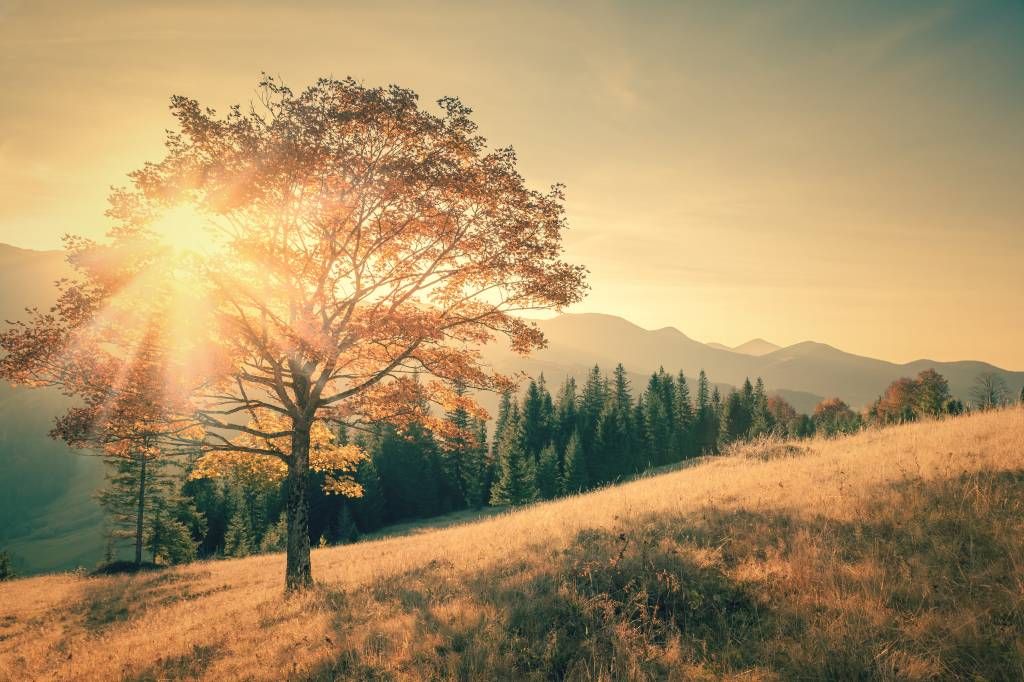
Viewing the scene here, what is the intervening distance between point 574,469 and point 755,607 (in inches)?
2197

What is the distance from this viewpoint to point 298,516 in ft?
34.7

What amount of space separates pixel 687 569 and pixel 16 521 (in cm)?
18478

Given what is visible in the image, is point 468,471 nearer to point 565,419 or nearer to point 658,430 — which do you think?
point 565,419

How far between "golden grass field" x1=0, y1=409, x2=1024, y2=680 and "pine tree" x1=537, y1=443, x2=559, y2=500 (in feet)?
162

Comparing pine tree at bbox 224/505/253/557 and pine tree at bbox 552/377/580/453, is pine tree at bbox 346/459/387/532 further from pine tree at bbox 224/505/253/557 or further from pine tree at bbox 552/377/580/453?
pine tree at bbox 552/377/580/453

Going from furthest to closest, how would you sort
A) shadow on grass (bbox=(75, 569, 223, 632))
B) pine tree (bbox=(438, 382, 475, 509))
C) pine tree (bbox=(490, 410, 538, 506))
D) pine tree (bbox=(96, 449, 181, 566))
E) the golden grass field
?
1. pine tree (bbox=(438, 382, 475, 509))
2. pine tree (bbox=(490, 410, 538, 506))
3. pine tree (bbox=(96, 449, 181, 566))
4. shadow on grass (bbox=(75, 569, 223, 632))
5. the golden grass field

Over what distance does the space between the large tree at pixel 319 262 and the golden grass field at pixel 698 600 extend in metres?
3.45

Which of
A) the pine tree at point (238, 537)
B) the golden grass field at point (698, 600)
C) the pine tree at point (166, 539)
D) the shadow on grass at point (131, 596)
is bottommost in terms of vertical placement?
the pine tree at point (238, 537)

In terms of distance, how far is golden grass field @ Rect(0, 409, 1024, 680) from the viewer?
4.57 meters

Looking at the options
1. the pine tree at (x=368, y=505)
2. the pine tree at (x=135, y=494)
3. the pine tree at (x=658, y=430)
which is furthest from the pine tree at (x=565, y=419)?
the pine tree at (x=135, y=494)

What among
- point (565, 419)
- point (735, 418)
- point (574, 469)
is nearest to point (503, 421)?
point (565, 419)

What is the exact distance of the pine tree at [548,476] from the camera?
58116 mm

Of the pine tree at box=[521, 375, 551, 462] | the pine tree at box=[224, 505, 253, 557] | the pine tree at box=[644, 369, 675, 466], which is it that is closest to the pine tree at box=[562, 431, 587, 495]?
the pine tree at box=[521, 375, 551, 462]

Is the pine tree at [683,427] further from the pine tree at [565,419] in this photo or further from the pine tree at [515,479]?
the pine tree at [515,479]
